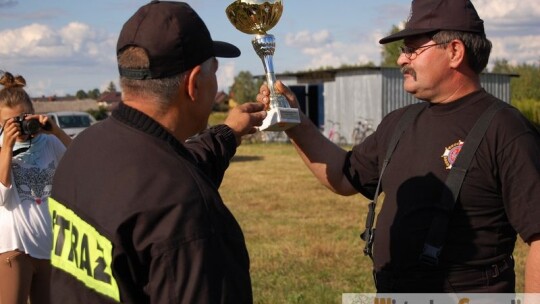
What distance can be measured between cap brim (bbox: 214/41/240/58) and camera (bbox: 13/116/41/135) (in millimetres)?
2665

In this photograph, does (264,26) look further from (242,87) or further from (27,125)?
(242,87)

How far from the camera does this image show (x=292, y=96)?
3.58 metres

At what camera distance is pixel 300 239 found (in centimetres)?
948

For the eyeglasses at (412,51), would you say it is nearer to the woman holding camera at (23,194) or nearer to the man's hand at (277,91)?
the man's hand at (277,91)

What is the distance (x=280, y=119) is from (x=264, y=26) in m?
0.58

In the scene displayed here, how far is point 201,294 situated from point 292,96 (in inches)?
76.2

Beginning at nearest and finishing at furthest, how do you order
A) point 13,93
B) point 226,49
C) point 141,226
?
point 141,226 → point 226,49 → point 13,93

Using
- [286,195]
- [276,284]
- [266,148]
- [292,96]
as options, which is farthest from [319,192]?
[266,148]

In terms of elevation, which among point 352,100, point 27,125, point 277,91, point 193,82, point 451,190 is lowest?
point 352,100

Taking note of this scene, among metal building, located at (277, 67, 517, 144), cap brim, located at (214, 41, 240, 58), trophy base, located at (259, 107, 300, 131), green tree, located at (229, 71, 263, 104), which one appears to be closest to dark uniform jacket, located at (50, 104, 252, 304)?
cap brim, located at (214, 41, 240, 58)

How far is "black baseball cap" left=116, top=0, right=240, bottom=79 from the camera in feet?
6.55

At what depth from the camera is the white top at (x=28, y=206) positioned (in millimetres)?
4758

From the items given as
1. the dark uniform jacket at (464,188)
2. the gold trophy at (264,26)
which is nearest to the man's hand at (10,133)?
the gold trophy at (264,26)

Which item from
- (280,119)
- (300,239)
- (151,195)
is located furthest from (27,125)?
(300,239)
